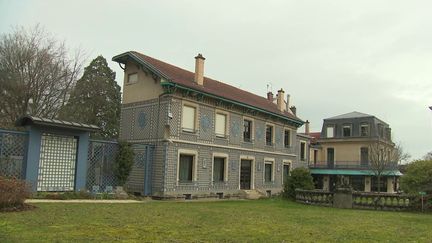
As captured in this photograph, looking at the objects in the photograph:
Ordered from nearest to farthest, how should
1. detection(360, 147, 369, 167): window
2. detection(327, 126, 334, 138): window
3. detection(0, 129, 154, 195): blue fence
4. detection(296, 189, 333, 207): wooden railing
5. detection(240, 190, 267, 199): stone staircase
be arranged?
detection(0, 129, 154, 195): blue fence → detection(296, 189, 333, 207): wooden railing → detection(240, 190, 267, 199): stone staircase → detection(360, 147, 369, 167): window → detection(327, 126, 334, 138): window

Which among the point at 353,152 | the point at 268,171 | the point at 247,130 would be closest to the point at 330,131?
the point at 353,152

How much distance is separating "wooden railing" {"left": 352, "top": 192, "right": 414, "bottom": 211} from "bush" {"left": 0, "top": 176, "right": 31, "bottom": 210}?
47.4ft

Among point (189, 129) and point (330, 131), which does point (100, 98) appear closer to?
point (189, 129)

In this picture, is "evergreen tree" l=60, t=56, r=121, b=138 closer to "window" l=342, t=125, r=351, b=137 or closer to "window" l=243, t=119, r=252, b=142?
"window" l=243, t=119, r=252, b=142

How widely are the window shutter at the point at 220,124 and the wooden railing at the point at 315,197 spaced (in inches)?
254

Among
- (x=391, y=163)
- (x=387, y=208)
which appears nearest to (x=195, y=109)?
(x=387, y=208)

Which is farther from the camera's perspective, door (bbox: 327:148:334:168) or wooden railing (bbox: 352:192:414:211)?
door (bbox: 327:148:334:168)

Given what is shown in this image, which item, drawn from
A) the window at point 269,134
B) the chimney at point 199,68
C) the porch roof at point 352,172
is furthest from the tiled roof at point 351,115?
the chimney at point 199,68

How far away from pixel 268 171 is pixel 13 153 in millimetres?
19540

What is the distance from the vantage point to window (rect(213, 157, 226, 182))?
88.7ft

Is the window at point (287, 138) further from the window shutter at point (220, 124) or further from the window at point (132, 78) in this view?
the window at point (132, 78)

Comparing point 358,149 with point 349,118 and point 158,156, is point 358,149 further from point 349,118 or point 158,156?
point 158,156

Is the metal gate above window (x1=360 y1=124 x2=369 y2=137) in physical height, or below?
below

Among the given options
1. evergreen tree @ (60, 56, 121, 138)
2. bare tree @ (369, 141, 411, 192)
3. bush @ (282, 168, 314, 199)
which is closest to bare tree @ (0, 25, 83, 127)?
evergreen tree @ (60, 56, 121, 138)
